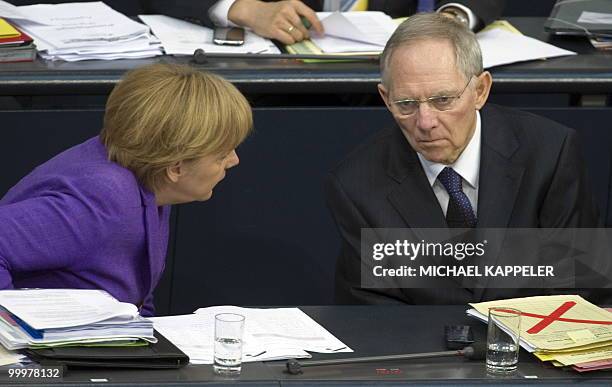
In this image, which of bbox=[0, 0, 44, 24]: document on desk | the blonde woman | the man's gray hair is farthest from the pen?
the blonde woman

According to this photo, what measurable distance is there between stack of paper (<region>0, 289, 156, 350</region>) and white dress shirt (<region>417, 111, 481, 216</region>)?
1001 millimetres

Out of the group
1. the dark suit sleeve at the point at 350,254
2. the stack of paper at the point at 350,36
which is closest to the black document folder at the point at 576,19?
the stack of paper at the point at 350,36

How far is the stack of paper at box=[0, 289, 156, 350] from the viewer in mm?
2217

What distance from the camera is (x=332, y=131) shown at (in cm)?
374

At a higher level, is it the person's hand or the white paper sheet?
the white paper sheet

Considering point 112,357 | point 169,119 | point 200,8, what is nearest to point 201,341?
point 112,357

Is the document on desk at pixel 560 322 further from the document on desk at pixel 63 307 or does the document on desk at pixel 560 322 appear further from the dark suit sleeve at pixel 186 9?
the dark suit sleeve at pixel 186 9

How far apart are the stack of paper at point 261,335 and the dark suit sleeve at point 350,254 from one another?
0.38 meters

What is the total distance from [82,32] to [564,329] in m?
1.92

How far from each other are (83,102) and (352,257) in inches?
51.1

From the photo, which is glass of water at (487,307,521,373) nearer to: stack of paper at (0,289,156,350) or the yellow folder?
stack of paper at (0,289,156,350)

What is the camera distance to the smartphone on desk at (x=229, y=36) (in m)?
3.85

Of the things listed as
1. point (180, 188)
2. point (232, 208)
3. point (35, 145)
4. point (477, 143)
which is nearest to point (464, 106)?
point (477, 143)

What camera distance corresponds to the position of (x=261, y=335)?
2465 mm
